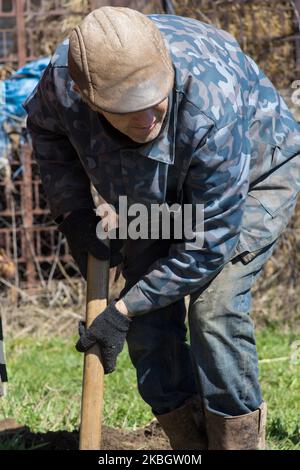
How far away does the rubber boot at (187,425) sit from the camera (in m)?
3.90

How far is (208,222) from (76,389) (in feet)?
8.04

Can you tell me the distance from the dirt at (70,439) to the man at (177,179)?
44cm

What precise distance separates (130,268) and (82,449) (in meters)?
0.77

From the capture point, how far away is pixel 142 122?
3023 mm

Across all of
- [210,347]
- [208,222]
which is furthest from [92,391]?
[208,222]

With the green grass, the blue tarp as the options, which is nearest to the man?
the green grass

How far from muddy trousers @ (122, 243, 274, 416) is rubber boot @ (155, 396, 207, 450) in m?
0.03

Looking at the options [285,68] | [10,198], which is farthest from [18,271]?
[285,68]

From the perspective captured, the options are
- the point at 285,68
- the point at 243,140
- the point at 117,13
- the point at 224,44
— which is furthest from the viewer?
the point at 285,68

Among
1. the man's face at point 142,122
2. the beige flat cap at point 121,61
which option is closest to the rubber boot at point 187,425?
the man's face at point 142,122

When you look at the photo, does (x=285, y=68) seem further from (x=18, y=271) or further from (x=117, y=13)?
(x=117, y=13)

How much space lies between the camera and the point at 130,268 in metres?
3.85

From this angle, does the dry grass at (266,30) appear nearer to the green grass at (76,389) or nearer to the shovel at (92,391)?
the green grass at (76,389)
